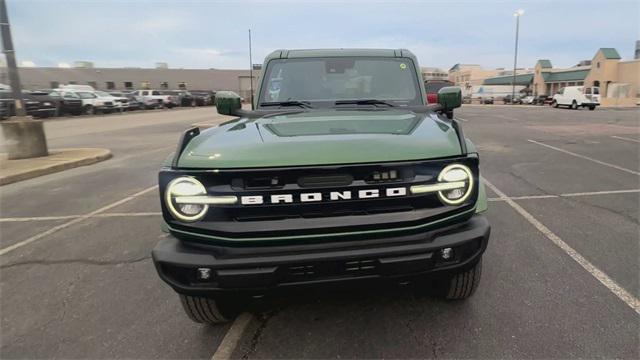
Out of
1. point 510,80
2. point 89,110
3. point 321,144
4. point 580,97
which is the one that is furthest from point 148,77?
point 321,144

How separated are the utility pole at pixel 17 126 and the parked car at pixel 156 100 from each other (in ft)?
107

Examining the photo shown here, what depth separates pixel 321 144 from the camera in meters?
2.39

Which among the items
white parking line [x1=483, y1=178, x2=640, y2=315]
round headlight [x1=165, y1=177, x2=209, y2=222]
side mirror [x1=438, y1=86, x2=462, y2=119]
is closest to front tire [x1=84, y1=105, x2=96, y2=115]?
white parking line [x1=483, y1=178, x2=640, y2=315]

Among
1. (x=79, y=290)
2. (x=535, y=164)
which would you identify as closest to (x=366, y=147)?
(x=79, y=290)

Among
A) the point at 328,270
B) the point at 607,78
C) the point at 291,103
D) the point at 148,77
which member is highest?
the point at 148,77

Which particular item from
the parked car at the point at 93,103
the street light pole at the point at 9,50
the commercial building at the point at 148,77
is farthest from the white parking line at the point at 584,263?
the commercial building at the point at 148,77

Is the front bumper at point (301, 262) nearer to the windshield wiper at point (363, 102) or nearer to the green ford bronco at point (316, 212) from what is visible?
the green ford bronco at point (316, 212)

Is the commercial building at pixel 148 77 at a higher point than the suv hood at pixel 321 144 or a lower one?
higher

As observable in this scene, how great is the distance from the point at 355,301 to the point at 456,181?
129cm

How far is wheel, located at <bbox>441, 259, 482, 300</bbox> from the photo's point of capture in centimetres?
287

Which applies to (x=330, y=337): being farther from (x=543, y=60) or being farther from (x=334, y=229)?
(x=543, y=60)

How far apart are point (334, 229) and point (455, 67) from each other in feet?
380

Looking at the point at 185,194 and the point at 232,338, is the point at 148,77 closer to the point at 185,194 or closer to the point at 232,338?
the point at 232,338

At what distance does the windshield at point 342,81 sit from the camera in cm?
387
